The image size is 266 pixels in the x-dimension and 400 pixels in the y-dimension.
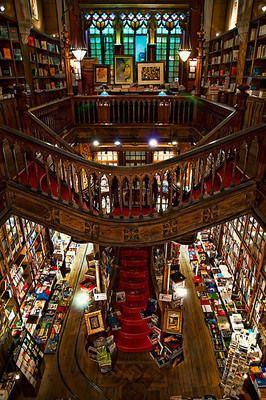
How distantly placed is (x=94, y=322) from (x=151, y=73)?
8487mm

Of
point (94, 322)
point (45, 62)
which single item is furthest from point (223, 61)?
point (94, 322)

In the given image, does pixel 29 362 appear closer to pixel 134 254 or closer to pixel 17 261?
pixel 17 261

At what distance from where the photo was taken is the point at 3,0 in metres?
7.27

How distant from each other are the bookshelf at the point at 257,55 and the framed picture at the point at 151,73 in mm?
2984

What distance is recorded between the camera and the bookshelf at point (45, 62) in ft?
29.7

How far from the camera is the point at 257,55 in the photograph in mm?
7668

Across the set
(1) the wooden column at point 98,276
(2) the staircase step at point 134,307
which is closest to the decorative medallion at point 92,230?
(1) the wooden column at point 98,276

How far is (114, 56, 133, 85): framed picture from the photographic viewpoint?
39.2ft

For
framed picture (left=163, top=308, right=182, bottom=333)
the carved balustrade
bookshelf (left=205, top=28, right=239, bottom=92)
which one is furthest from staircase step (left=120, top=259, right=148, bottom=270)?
bookshelf (left=205, top=28, right=239, bottom=92)

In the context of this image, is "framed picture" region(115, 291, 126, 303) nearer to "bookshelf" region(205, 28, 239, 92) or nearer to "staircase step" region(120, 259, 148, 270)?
"staircase step" region(120, 259, 148, 270)

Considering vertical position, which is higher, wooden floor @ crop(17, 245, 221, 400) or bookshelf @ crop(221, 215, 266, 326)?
bookshelf @ crop(221, 215, 266, 326)

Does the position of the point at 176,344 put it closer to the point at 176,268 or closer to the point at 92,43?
the point at 176,268

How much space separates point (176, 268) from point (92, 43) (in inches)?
455

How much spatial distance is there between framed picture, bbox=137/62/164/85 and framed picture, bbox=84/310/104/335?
799 cm
